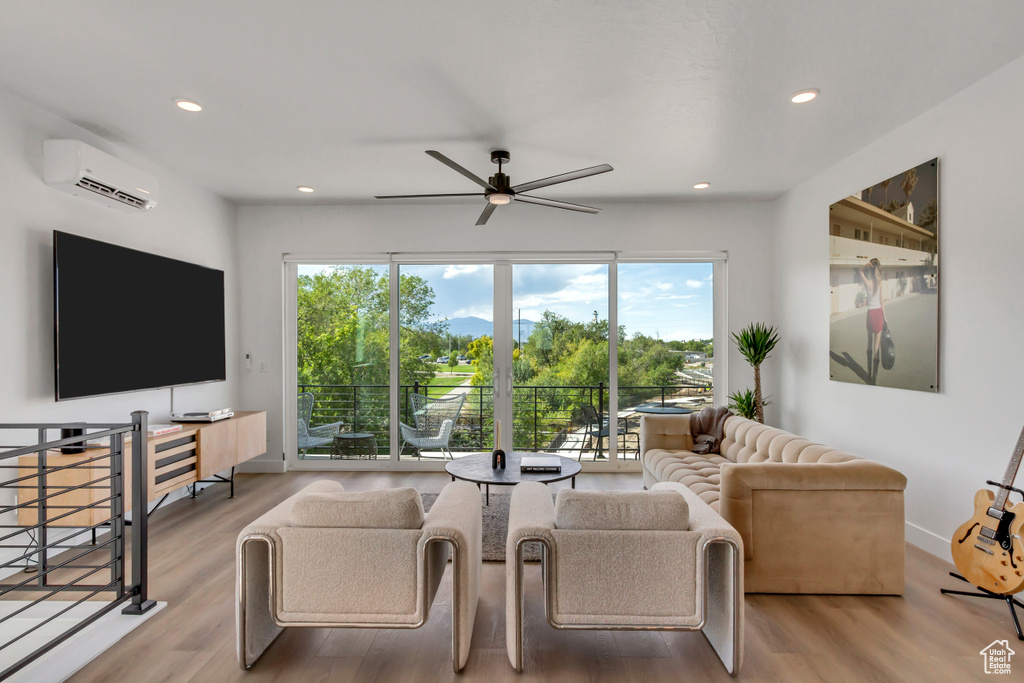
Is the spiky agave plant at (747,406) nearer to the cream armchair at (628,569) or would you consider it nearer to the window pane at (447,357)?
the window pane at (447,357)

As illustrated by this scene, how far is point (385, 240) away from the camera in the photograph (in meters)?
5.33

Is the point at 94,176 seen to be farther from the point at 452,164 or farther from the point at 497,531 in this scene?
the point at 497,531

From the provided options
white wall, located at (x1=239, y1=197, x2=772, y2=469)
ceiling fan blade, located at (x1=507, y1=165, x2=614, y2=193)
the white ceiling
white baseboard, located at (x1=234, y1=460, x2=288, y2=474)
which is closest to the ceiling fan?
ceiling fan blade, located at (x1=507, y1=165, x2=614, y2=193)

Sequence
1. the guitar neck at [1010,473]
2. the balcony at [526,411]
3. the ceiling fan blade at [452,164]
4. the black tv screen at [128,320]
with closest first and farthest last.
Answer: the guitar neck at [1010,473] < the ceiling fan blade at [452,164] < the black tv screen at [128,320] < the balcony at [526,411]

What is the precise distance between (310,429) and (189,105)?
3231 millimetres

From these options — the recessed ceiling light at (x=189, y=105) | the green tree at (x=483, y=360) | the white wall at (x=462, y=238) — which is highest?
the recessed ceiling light at (x=189, y=105)

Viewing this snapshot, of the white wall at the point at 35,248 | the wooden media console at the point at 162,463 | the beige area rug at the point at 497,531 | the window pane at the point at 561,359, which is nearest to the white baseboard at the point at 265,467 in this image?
the wooden media console at the point at 162,463

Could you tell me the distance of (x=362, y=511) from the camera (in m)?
2.05

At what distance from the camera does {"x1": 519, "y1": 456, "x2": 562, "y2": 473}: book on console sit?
11.7ft

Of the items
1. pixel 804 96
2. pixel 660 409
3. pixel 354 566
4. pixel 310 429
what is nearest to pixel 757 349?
pixel 660 409

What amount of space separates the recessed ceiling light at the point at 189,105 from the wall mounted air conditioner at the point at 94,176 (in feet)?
2.21

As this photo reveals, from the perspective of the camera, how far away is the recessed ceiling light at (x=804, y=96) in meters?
2.93

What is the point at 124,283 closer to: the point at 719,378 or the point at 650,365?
the point at 650,365

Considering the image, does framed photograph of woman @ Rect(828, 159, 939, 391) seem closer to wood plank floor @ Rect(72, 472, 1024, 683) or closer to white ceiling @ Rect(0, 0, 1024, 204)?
white ceiling @ Rect(0, 0, 1024, 204)
